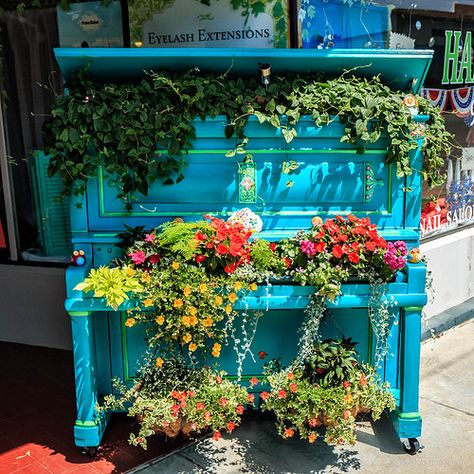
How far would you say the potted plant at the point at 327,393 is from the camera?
3.62 metres

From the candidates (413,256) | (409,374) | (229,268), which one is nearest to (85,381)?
(229,268)

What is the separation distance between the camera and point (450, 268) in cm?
636

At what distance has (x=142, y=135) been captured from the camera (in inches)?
147

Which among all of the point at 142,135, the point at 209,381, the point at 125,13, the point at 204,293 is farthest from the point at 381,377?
the point at 125,13

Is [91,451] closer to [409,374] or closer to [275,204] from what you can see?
[275,204]

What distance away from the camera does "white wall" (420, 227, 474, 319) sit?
6.13 metres

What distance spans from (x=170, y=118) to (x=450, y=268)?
3.86 meters

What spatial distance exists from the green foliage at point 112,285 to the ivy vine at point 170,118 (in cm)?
54

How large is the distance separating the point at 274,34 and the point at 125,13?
126cm

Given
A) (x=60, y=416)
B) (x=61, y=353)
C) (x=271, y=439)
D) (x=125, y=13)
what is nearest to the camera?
(x=271, y=439)

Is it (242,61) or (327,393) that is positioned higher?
(242,61)

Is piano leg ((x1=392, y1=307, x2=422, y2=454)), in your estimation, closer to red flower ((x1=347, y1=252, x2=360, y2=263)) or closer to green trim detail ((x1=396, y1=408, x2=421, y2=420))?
green trim detail ((x1=396, y1=408, x2=421, y2=420))

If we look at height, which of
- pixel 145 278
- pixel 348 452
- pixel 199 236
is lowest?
pixel 348 452

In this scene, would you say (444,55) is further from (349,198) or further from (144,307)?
(144,307)
